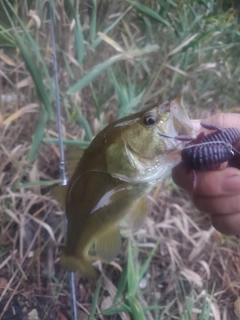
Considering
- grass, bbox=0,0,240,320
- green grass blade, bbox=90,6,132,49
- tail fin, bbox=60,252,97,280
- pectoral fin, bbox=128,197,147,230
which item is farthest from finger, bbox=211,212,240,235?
green grass blade, bbox=90,6,132,49

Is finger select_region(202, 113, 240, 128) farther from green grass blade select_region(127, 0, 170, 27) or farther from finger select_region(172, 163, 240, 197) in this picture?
green grass blade select_region(127, 0, 170, 27)

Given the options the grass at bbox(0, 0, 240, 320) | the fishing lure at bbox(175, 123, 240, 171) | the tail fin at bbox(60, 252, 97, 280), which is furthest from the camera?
the grass at bbox(0, 0, 240, 320)

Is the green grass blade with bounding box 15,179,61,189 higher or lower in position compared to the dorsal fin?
lower

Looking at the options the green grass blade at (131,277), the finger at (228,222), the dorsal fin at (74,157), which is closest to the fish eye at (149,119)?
the dorsal fin at (74,157)

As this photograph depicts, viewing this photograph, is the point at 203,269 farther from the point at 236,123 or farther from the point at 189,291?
the point at 236,123

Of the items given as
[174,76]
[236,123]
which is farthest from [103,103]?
[236,123]

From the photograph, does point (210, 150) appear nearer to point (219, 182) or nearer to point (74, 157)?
point (219, 182)

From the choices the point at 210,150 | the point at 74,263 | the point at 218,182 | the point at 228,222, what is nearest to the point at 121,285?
the point at 74,263

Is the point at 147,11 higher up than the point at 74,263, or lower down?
higher up
